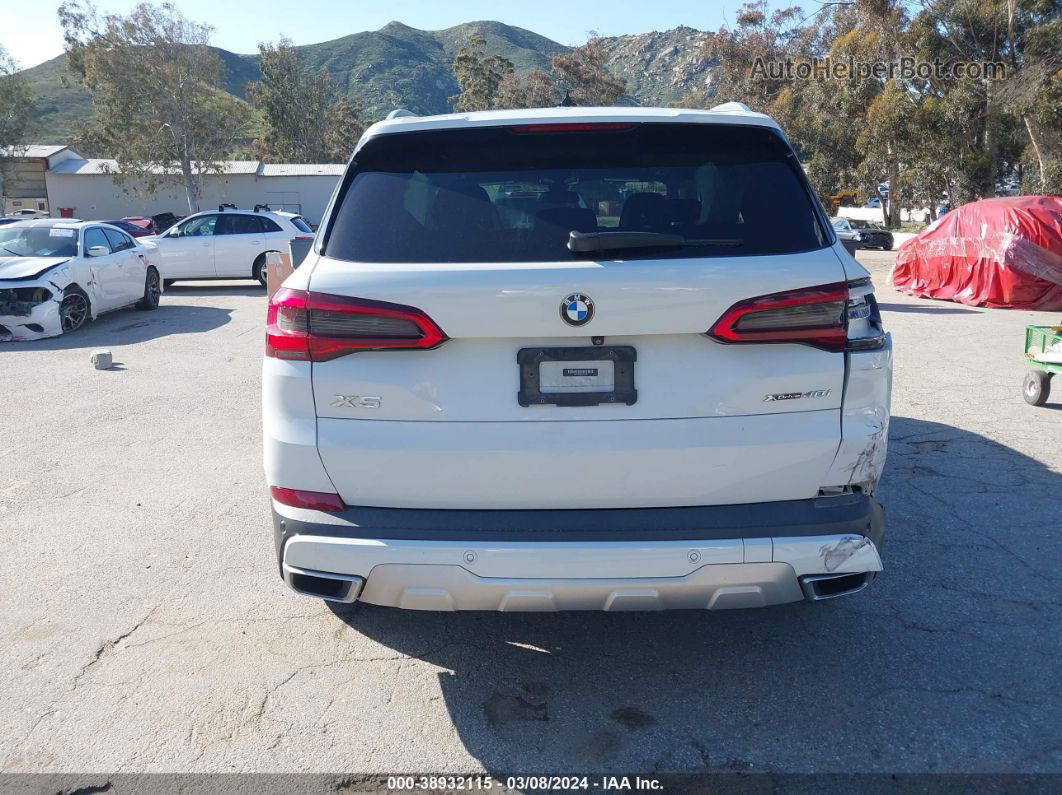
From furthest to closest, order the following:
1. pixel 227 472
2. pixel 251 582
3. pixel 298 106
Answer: pixel 298 106 → pixel 227 472 → pixel 251 582

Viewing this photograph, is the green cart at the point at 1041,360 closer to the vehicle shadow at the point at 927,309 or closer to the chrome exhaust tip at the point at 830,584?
the chrome exhaust tip at the point at 830,584

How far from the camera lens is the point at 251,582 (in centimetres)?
436

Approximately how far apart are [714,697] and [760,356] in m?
1.34

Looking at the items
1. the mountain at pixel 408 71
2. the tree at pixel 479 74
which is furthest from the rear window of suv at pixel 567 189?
the mountain at pixel 408 71

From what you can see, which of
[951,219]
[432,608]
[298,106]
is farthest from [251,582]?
[298,106]

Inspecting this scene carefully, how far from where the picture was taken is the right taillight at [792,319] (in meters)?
2.83

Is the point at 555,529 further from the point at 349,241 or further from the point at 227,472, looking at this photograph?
the point at 227,472

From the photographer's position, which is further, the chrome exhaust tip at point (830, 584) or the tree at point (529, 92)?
the tree at point (529, 92)

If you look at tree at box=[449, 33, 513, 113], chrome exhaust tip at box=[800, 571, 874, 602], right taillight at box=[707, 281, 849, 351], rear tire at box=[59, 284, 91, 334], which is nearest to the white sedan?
rear tire at box=[59, 284, 91, 334]

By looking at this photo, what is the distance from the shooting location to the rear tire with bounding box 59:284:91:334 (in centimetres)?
1276

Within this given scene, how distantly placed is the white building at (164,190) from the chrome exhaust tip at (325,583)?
54.7m

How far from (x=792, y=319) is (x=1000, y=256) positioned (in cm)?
1462
